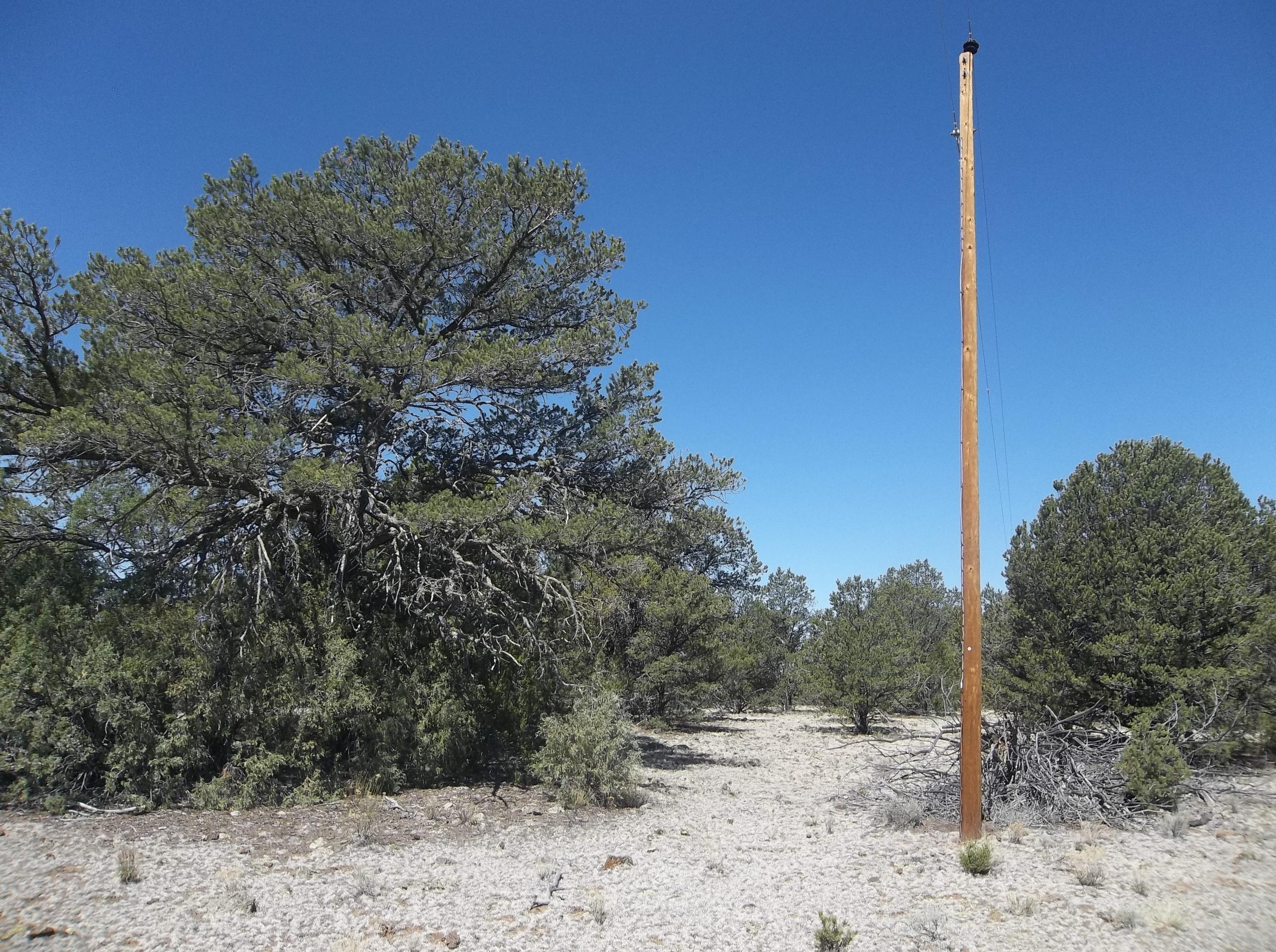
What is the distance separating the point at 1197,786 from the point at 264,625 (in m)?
11.9

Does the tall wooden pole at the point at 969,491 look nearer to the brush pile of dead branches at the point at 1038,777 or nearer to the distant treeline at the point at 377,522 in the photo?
the brush pile of dead branches at the point at 1038,777

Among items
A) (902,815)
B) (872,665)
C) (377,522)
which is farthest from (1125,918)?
(872,665)

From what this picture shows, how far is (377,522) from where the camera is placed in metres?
11.2

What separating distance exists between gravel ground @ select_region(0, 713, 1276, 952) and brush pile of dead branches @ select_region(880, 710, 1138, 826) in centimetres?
46

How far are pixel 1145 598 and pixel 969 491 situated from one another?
4.53 meters

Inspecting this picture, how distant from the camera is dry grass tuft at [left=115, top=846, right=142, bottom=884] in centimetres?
606

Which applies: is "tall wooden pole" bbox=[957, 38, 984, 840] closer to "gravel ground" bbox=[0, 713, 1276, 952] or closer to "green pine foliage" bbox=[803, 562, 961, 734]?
"gravel ground" bbox=[0, 713, 1276, 952]

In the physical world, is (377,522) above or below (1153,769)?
above

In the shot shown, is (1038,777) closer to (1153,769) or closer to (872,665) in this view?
(1153,769)

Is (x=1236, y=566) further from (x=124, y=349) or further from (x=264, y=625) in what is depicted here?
(x=124, y=349)

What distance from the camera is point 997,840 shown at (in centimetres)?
780

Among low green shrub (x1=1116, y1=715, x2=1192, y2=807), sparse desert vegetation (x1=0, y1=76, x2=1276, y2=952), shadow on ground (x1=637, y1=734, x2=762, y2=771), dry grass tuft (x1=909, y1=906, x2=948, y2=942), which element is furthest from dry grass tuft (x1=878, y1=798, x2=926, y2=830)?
shadow on ground (x1=637, y1=734, x2=762, y2=771)

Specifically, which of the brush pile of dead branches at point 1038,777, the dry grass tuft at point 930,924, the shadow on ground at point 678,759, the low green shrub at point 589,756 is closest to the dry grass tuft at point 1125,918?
the dry grass tuft at point 930,924

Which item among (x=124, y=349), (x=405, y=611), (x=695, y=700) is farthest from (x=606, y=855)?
(x=695, y=700)
